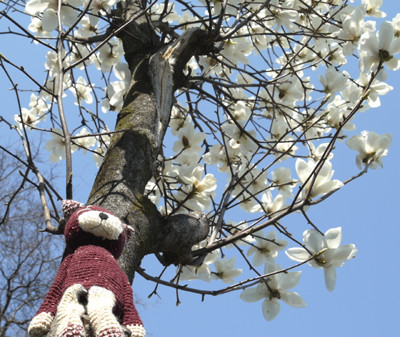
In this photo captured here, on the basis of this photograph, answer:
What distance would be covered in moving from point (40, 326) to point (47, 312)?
29 millimetres

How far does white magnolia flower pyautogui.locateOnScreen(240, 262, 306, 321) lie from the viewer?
1.28 m

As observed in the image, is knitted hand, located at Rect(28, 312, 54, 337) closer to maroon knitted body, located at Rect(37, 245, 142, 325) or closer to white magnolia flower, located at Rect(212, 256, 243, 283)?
maroon knitted body, located at Rect(37, 245, 142, 325)

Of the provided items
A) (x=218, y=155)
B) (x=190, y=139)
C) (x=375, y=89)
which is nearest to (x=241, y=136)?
(x=218, y=155)

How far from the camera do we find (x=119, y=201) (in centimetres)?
A: 106

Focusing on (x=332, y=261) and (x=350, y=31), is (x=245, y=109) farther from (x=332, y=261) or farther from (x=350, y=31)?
(x=332, y=261)

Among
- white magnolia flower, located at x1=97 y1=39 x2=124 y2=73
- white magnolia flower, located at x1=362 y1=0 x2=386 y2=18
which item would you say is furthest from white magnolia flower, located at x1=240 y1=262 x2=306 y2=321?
white magnolia flower, located at x1=362 y1=0 x2=386 y2=18

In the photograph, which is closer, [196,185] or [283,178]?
[196,185]

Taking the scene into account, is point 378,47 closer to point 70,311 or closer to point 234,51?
point 234,51

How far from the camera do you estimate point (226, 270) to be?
5.37 ft

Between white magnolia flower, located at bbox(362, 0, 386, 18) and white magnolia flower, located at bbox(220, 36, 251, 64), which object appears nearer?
white magnolia flower, located at bbox(220, 36, 251, 64)

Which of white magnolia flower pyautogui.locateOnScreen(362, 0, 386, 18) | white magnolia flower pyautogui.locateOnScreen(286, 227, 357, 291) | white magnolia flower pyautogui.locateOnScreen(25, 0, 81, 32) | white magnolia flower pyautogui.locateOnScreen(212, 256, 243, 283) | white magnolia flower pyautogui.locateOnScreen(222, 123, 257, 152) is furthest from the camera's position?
white magnolia flower pyautogui.locateOnScreen(362, 0, 386, 18)

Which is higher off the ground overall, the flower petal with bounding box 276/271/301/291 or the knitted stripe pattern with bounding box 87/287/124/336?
the flower petal with bounding box 276/271/301/291

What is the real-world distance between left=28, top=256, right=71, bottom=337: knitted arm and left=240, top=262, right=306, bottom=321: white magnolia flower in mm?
610

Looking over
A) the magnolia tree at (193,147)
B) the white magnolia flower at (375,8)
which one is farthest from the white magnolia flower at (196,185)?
the white magnolia flower at (375,8)
